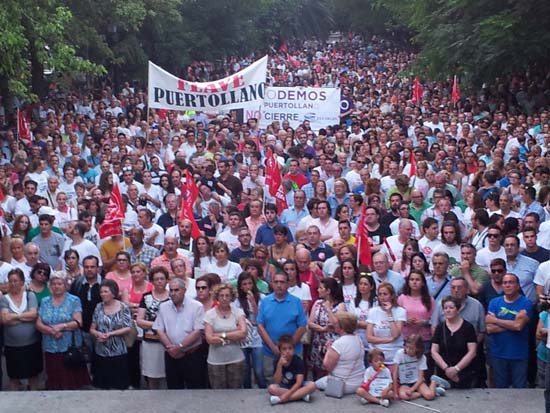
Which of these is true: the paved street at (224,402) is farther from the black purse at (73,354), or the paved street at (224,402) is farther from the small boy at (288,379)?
the black purse at (73,354)

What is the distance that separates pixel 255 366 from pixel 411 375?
1.62m

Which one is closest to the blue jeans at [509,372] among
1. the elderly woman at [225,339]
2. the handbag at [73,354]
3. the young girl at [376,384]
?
the young girl at [376,384]

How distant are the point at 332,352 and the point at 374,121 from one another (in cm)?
1328

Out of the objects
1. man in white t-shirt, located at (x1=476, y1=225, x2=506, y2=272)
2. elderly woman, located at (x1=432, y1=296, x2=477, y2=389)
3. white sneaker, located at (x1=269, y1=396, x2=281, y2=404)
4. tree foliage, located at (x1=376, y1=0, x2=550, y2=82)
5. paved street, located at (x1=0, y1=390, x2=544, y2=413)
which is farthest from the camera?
tree foliage, located at (x1=376, y1=0, x2=550, y2=82)

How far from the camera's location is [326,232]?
474 inches

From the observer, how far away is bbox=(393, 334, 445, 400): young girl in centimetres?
856

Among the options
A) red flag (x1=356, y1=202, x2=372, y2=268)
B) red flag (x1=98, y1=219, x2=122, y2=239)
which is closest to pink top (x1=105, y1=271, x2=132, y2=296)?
red flag (x1=98, y1=219, x2=122, y2=239)

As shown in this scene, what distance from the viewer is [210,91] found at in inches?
732

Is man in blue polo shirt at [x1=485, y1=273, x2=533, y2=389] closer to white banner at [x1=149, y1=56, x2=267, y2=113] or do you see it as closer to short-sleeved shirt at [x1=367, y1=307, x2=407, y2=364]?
short-sleeved shirt at [x1=367, y1=307, x2=407, y2=364]

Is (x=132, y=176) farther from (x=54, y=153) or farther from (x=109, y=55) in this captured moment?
(x=109, y=55)

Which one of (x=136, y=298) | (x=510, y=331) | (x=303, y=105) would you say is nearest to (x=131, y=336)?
(x=136, y=298)

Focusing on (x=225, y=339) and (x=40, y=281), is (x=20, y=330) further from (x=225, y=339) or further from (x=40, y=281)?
(x=225, y=339)

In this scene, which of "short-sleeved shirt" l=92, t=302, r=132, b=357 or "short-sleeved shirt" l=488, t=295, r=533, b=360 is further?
"short-sleeved shirt" l=92, t=302, r=132, b=357

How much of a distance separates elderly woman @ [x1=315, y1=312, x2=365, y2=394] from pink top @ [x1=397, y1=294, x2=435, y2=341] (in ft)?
2.23
